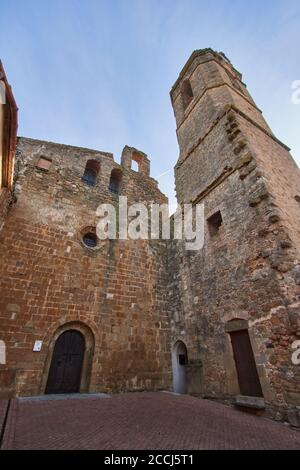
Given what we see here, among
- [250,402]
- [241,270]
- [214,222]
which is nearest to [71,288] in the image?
[241,270]

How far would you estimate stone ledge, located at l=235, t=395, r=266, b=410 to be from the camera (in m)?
4.63

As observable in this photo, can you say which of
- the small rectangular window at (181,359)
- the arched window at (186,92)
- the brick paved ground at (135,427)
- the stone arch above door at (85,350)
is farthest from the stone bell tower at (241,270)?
the arched window at (186,92)

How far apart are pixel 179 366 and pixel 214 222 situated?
528cm

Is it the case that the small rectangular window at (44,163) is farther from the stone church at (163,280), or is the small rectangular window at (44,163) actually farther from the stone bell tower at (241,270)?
the stone bell tower at (241,270)

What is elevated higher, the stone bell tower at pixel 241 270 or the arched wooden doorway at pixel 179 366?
the stone bell tower at pixel 241 270

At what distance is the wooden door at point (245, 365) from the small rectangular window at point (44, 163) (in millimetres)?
8776

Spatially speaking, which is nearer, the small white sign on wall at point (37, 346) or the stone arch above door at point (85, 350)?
the small white sign on wall at point (37, 346)

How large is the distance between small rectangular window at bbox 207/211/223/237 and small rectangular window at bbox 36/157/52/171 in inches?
260

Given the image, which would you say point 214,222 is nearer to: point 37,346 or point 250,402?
point 250,402

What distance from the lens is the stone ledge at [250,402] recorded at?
182 inches

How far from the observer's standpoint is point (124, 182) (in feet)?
35.8

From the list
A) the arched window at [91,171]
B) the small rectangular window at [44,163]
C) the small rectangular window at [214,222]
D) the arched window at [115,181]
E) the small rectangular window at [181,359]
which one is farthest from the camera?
the arched window at [115,181]

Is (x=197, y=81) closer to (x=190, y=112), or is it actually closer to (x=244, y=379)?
(x=190, y=112)

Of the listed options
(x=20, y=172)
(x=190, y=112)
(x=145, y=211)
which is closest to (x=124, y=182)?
(x=145, y=211)
